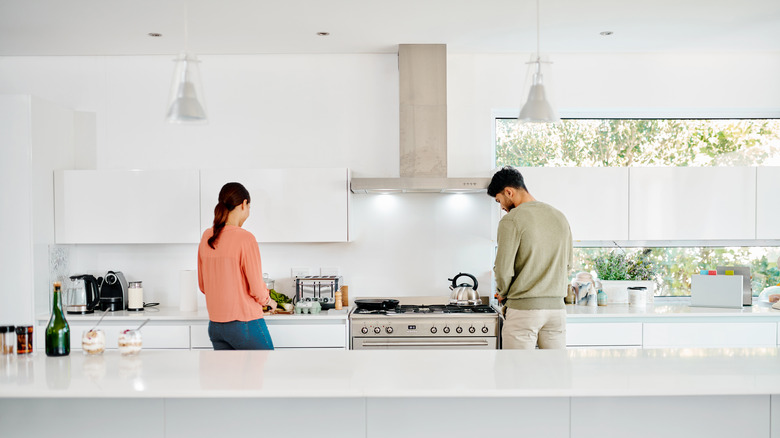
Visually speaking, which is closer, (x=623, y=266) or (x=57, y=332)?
(x=57, y=332)

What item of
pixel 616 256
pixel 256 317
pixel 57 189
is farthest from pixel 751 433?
pixel 57 189

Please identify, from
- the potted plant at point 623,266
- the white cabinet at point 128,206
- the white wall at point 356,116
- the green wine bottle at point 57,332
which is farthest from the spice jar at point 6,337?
the potted plant at point 623,266

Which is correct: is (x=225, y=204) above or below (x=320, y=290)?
above

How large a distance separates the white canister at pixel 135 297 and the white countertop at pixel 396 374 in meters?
1.63

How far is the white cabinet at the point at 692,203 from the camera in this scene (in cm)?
395

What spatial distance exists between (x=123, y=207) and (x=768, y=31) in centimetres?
433

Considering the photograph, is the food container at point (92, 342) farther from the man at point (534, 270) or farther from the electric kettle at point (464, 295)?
the electric kettle at point (464, 295)

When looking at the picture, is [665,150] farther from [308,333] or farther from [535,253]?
[308,333]

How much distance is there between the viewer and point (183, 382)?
190 centimetres

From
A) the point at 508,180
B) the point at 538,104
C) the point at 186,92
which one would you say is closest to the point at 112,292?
the point at 186,92

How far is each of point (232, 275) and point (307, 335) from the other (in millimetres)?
892

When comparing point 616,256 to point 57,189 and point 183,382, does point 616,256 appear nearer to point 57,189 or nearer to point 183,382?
point 183,382

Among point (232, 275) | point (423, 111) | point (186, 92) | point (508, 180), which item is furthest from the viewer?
point (423, 111)

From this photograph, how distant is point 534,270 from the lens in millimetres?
3018
